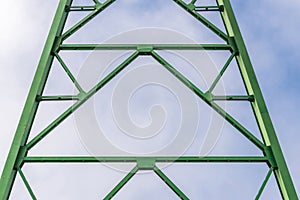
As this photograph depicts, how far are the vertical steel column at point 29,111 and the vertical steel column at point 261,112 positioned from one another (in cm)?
235

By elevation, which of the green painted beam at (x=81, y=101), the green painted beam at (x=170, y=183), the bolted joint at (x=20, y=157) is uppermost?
the green painted beam at (x=81, y=101)

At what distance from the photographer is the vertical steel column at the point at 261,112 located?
5.64 m

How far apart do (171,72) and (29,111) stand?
1.85 metres

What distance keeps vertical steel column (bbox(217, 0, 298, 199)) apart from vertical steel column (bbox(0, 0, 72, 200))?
92.5 inches

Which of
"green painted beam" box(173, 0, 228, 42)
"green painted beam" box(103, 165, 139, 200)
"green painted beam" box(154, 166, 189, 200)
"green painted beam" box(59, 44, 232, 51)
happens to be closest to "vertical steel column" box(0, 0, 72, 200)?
"green painted beam" box(59, 44, 232, 51)

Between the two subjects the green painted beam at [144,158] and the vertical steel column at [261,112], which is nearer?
the vertical steel column at [261,112]

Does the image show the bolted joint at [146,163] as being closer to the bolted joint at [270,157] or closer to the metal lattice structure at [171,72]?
the metal lattice structure at [171,72]

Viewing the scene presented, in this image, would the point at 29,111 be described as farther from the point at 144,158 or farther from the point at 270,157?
the point at 270,157

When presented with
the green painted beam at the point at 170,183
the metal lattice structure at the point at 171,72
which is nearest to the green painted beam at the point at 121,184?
the metal lattice structure at the point at 171,72

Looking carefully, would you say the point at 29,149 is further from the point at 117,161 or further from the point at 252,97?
the point at 252,97

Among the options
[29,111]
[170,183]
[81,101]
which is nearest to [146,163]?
[170,183]

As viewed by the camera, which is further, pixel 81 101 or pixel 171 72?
pixel 171 72

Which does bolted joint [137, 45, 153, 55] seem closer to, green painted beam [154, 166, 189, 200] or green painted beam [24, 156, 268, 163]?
green painted beam [24, 156, 268, 163]

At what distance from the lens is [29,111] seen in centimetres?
613
